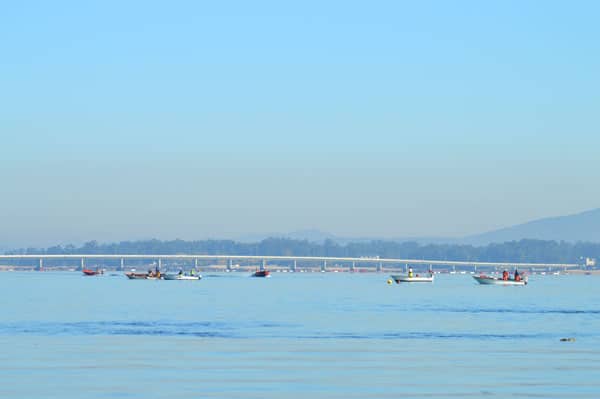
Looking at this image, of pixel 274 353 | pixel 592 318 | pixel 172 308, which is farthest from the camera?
pixel 172 308

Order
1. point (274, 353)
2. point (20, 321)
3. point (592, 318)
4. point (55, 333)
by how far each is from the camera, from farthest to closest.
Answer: point (592, 318) → point (20, 321) → point (55, 333) → point (274, 353)

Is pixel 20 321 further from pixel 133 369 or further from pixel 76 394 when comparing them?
pixel 76 394

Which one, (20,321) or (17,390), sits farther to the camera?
(20,321)

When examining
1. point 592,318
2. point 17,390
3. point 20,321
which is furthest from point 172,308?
point 17,390

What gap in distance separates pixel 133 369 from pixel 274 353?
8.66m

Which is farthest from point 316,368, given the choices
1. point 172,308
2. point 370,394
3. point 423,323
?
point 172,308

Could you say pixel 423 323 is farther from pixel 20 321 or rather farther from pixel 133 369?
pixel 133 369

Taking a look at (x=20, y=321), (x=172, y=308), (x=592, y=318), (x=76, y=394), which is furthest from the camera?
(x=172, y=308)

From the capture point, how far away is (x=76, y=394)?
3719 centimetres

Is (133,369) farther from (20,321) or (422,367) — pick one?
(20,321)

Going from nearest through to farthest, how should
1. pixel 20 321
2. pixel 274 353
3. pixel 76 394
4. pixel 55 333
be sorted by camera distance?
pixel 76 394
pixel 274 353
pixel 55 333
pixel 20 321

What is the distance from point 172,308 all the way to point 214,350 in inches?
1776

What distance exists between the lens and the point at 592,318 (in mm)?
85438

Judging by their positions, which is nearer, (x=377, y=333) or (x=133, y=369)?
(x=133, y=369)
